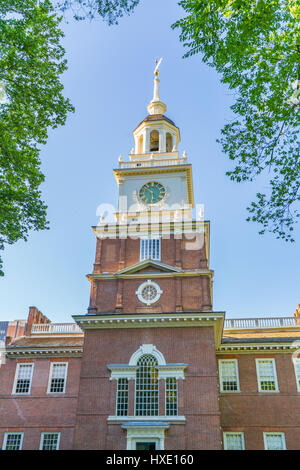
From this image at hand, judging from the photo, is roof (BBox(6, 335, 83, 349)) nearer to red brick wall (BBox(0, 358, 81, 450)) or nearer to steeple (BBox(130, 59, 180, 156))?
red brick wall (BBox(0, 358, 81, 450))

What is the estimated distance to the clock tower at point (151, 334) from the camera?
62.7 ft

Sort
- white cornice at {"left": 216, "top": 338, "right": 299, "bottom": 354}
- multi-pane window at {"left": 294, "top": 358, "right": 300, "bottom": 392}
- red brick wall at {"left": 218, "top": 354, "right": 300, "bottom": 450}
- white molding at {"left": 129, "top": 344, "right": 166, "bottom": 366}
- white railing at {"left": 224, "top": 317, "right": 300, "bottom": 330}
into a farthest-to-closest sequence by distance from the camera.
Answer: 1. white railing at {"left": 224, "top": 317, "right": 300, "bottom": 330}
2. white cornice at {"left": 216, "top": 338, "right": 299, "bottom": 354}
3. multi-pane window at {"left": 294, "top": 358, "right": 300, "bottom": 392}
4. red brick wall at {"left": 218, "top": 354, "right": 300, "bottom": 450}
5. white molding at {"left": 129, "top": 344, "right": 166, "bottom": 366}

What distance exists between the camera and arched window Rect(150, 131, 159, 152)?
104 ft

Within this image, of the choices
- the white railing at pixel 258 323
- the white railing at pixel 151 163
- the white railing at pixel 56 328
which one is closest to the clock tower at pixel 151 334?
the white railing at pixel 151 163

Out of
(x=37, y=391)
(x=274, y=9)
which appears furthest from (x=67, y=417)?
(x=274, y=9)

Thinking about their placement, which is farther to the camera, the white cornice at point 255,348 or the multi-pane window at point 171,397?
the white cornice at point 255,348

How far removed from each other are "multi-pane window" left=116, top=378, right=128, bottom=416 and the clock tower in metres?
0.05

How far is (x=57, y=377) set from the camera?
25.6 metres

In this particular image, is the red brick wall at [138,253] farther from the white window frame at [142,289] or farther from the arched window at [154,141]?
the arched window at [154,141]

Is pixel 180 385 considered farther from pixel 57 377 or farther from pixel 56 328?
pixel 56 328

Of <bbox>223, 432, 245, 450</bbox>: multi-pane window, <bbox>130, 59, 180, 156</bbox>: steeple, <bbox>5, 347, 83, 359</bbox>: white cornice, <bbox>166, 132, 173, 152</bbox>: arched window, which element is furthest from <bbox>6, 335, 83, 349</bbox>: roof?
<bbox>166, 132, 173, 152</bbox>: arched window

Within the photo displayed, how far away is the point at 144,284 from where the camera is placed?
75.0ft

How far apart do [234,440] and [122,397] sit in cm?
748

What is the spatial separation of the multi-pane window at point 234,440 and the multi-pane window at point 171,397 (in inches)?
213
